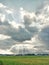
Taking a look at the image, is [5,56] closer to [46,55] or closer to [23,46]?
[23,46]

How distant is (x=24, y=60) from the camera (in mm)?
4891

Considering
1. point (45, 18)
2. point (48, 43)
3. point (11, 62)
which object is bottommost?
point (11, 62)

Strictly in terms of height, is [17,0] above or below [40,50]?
above

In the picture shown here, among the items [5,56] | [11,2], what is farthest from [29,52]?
[11,2]

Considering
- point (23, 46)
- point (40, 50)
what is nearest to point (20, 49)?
point (23, 46)

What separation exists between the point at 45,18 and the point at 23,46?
0.71 m

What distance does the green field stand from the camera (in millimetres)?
4863

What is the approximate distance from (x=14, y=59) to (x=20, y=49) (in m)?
0.24

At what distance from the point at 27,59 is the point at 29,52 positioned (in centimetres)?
15

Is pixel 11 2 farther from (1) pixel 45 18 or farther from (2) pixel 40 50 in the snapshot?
(2) pixel 40 50

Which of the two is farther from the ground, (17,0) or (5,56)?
(17,0)

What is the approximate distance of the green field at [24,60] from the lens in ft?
16.0

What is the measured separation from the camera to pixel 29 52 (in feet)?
16.2

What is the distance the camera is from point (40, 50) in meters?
4.97
